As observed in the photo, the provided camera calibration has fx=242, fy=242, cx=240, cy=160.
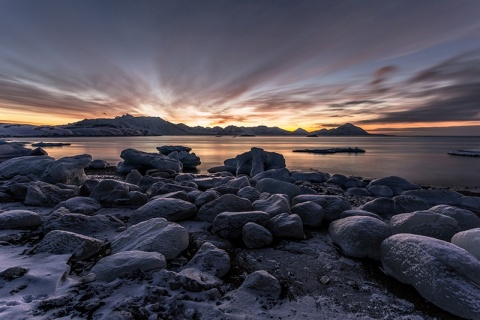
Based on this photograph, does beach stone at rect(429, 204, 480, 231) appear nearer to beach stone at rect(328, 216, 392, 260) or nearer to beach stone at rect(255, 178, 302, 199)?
beach stone at rect(328, 216, 392, 260)

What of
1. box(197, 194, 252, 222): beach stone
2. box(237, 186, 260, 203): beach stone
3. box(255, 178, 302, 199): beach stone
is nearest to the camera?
box(197, 194, 252, 222): beach stone

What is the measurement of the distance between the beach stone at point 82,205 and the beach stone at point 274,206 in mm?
3514

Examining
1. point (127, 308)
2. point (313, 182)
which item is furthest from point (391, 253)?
point (313, 182)

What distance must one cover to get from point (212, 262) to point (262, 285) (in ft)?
2.38

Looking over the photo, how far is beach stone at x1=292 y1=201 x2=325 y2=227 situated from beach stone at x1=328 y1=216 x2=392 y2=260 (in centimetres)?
76

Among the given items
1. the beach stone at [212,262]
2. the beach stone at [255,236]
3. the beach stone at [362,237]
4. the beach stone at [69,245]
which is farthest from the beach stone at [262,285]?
the beach stone at [69,245]

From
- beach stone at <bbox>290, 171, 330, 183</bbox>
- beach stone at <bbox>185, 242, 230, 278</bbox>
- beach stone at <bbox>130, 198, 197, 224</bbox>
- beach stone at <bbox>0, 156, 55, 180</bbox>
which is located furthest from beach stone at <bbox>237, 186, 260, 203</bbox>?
beach stone at <bbox>0, 156, 55, 180</bbox>

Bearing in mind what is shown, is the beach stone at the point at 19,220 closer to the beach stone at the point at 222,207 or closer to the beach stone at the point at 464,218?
the beach stone at the point at 222,207

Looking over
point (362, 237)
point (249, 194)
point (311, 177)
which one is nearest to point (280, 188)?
point (249, 194)

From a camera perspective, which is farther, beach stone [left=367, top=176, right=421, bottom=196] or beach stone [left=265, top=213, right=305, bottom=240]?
beach stone [left=367, top=176, right=421, bottom=196]

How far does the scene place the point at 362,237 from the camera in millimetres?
3529

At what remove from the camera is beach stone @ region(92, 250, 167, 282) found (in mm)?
2701

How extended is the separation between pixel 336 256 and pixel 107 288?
9.78ft

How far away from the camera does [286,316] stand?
229 cm
